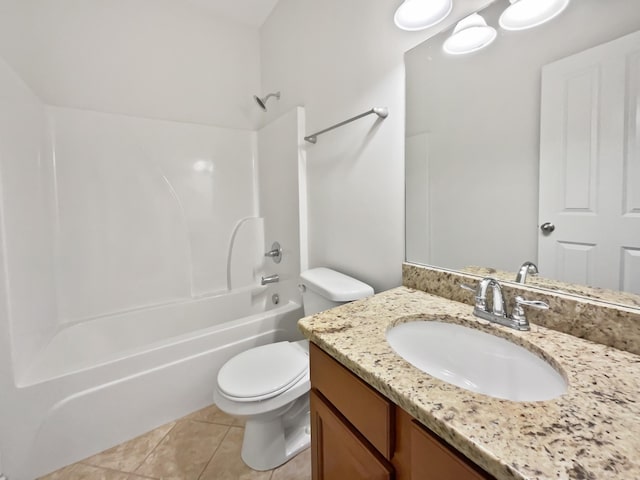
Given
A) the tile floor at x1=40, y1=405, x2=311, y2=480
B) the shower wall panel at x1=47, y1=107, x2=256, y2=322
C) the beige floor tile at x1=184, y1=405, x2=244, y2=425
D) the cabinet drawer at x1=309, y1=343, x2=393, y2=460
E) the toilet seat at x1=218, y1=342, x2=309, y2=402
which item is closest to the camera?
the cabinet drawer at x1=309, y1=343, x2=393, y2=460

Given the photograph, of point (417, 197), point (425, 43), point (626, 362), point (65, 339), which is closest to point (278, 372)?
point (417, 197)

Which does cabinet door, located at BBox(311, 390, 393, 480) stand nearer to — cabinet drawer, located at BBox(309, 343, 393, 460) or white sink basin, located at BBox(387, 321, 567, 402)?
cabinet drawer, located at BBox(309, 343, 393, 460)

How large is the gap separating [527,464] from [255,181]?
7.99ft

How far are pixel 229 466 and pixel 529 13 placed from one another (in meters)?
2.08

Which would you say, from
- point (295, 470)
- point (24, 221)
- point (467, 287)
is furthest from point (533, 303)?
point (24, 221)

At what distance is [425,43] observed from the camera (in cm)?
107

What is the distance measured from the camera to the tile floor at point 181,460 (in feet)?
4.06

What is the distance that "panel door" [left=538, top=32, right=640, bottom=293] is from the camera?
0.67 metres

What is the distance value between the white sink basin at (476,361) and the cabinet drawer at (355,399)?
183mm

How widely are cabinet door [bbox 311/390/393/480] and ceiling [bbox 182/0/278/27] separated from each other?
2.61m

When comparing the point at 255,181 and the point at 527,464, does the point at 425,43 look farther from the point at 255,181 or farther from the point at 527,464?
the point at 255,181

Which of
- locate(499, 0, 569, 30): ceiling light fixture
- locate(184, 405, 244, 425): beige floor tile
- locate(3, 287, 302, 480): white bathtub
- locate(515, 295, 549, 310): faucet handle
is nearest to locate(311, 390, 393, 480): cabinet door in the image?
locate(515, 295, 549, 310): faucet handle

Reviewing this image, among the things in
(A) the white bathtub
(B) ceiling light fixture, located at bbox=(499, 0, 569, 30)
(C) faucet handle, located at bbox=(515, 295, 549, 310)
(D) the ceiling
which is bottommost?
(A) the white bathtub

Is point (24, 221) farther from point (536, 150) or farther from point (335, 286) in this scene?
point (536, 150)
